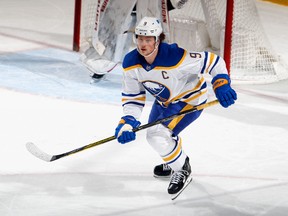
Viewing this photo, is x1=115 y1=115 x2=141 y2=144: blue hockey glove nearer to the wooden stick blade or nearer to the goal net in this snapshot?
the wooden stick blade

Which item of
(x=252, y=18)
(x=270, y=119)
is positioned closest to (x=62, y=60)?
(x=252, y=18)

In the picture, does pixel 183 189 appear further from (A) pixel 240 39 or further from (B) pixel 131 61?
(A) pixel 240 39

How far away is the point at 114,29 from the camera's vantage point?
212 inches

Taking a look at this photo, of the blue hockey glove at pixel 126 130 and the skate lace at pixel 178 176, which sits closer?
the blue hockey glove at pixel 126 130

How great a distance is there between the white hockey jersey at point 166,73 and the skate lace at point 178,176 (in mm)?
291

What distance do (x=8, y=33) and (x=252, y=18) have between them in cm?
199

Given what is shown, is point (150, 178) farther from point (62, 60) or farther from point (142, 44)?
point (62, 60)

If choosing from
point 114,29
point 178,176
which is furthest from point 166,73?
point 114,29

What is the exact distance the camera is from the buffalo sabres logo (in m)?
3.47

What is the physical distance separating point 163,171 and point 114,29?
1841 millimetres

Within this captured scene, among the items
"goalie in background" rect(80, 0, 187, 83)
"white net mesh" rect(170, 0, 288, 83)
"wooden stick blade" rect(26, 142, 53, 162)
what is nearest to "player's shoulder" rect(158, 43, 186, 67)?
"wooden stick blade" rect(26, 142, 53, 162)

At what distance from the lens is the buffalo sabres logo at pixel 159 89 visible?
347 cm

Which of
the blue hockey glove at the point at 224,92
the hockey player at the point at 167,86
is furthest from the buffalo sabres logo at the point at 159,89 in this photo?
the blue hockey glove at the point at 224,92

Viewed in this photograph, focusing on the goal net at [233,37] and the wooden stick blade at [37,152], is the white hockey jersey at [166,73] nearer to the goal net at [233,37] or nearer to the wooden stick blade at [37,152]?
the wooden stick blade at [37,152]
